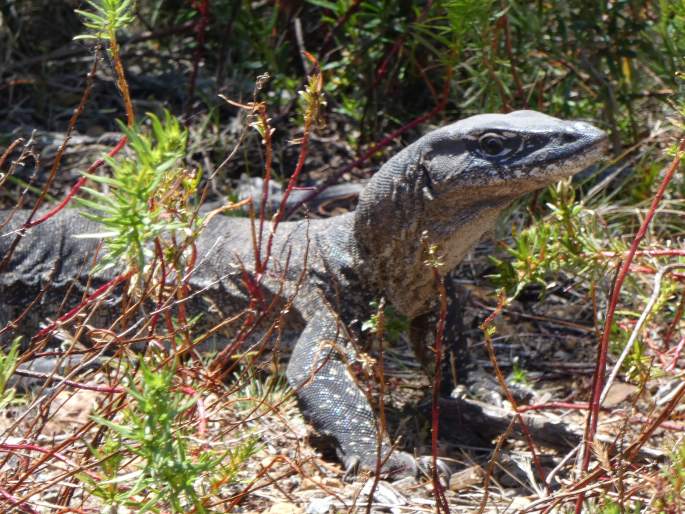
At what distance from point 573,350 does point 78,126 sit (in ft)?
12.2

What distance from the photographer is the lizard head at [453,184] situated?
394 centimetres

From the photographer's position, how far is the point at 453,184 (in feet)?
13.4

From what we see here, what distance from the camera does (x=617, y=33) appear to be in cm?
589

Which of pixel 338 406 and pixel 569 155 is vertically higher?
pixel 569 155

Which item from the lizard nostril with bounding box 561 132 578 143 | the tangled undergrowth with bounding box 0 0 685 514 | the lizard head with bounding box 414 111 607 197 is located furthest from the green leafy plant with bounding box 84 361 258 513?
the lizard nostril with bounding box 561 132 578 143

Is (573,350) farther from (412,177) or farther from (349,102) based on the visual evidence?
(349,102)

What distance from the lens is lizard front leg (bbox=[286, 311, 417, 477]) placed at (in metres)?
4.03

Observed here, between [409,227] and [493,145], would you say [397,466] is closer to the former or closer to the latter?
[409,227]

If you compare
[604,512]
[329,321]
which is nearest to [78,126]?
[329,321]

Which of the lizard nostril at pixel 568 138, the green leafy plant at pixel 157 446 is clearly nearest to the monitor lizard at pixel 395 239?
the lizard nostril at pixel 568 138

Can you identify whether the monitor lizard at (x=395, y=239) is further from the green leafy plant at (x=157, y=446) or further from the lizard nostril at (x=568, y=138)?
the green leafy plant at (x=157, y=446)

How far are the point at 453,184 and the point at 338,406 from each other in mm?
995

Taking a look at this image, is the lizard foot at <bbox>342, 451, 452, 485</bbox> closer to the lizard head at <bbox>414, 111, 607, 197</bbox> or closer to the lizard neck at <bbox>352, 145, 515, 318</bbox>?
the lizard neck at <bbox>352, 145, 515, 318</bbox>

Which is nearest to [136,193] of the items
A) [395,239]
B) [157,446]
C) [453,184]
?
[157,446]
